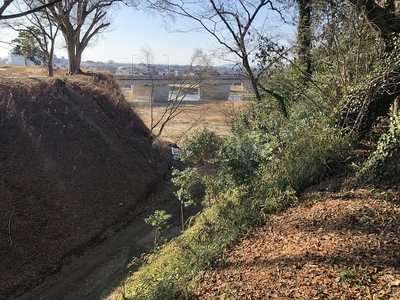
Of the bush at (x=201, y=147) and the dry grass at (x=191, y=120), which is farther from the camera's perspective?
the dry grass at (x=191, y=120)

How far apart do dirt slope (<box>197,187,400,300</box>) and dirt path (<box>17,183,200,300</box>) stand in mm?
4662

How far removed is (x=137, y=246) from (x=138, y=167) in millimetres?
5513

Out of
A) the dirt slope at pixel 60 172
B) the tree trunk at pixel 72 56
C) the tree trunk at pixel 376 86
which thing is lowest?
the dirt slope at pixel 60 172

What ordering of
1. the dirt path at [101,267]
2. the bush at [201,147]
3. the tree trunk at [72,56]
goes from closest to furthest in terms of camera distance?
the dirt path at [101,267], the bush at [201,147], the tree trunk at [72,56]

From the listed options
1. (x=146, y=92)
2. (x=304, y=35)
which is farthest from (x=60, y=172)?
(x=146, y=92)

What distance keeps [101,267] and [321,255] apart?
6894 mm

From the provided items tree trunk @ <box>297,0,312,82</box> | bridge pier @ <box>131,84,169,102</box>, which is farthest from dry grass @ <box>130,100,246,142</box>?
tree trunk @ <box>297,0,312,82</box>

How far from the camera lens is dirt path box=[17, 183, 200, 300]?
7145mm

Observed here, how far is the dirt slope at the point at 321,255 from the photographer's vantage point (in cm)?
265

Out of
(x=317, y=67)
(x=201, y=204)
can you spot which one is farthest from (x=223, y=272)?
(x=201, y=204)

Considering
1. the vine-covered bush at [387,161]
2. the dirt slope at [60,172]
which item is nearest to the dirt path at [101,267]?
the dirt slope at [60,172]

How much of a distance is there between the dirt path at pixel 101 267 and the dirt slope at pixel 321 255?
466cm

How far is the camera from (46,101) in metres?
13.3

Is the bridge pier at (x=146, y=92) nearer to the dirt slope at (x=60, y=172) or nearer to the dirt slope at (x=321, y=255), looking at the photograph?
the dirt slope at (x=60, y=172)
